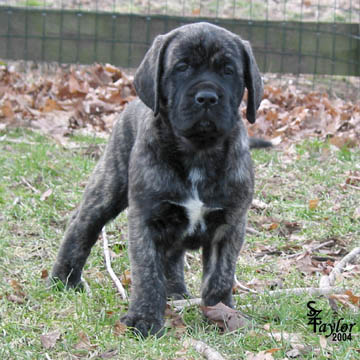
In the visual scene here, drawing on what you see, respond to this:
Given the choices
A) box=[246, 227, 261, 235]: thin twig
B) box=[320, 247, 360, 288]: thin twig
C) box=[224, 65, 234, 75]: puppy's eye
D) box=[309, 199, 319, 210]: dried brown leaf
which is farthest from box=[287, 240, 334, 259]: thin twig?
box=[224, 65, 234, 75]: puppy's eye

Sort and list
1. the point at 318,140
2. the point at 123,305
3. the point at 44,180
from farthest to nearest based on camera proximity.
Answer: the point at 318,140, the point at 44,180, the point at 123,305

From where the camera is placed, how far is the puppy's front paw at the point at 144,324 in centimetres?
443

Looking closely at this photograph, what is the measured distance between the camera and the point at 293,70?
11.4 metres

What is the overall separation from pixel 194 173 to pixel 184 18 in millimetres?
7026

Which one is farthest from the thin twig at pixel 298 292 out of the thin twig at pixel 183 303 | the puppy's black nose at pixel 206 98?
the puppy's black nose at pixel 206 98

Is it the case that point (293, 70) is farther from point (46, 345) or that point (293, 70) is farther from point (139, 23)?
point (46, 345)

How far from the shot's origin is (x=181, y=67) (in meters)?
4.57

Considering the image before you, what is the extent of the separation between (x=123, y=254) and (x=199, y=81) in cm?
207

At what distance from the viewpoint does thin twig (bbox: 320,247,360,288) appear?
5.28m

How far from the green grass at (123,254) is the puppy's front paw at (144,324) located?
3.9 inches

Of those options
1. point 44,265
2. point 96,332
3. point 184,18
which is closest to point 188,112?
point 96,332

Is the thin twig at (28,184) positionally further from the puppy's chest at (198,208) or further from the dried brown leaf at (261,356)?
the dried brown leaf at (261,356)

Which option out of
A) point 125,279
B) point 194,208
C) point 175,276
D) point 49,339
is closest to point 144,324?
point 49,339

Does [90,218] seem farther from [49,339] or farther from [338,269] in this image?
[338,269]
